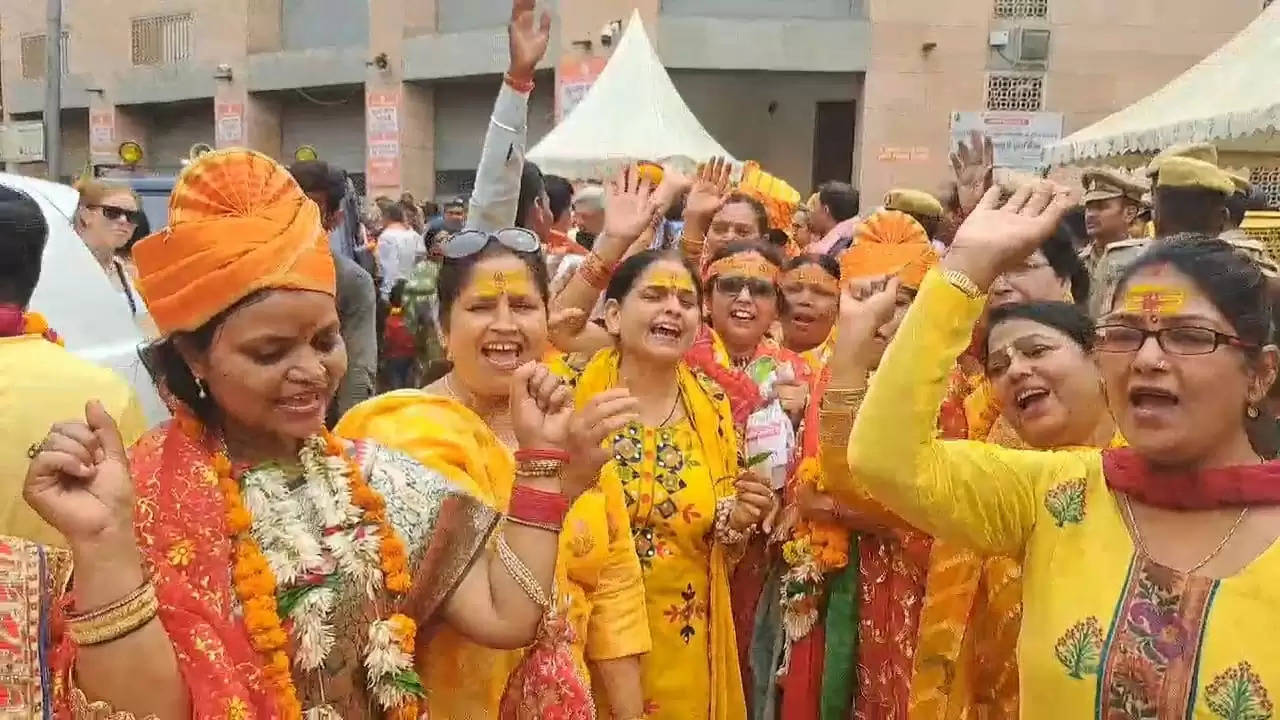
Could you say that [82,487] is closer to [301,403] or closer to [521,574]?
[301,403]

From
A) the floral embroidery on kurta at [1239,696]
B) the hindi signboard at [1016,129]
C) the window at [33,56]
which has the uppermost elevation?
the window at [33,56]

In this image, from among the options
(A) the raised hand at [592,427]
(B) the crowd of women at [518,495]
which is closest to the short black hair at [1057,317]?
(B) the crowd of women at [518,495]

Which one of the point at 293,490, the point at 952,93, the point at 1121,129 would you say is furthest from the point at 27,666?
the point at 952,93

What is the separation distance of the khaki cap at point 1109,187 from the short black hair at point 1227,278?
4139mm

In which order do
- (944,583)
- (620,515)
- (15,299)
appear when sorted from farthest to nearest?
(620,515) → (944,583) → (15,299)

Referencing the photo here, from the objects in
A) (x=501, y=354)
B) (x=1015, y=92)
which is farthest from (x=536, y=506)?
(x=1015, y=92)

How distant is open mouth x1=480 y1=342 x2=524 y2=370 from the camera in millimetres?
2871

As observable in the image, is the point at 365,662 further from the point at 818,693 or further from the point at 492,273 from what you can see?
the point at 818,693

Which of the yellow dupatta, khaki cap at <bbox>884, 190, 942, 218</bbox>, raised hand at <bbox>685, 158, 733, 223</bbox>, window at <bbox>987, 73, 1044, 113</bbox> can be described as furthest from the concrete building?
the yellow dupatta

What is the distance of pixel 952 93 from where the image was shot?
1486 cm

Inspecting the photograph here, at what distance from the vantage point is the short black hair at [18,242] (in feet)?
8.11

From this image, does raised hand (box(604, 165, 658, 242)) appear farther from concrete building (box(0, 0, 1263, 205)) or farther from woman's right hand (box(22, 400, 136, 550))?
concrete building (box(0, 0, 1263, 205))

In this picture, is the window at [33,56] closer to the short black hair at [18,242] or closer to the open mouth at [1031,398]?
the short black hair at [18,242]

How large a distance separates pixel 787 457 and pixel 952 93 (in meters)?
12.5
